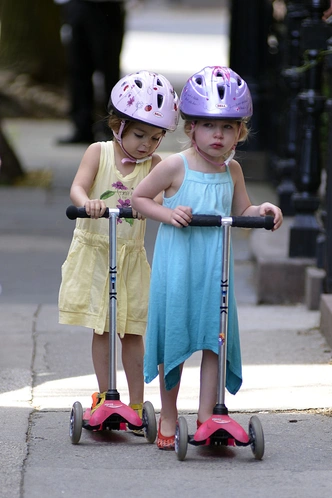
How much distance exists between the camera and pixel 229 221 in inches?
167

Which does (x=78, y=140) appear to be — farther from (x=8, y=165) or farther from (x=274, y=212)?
(x=274, y=212)

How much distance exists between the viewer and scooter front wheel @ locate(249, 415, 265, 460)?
431cm

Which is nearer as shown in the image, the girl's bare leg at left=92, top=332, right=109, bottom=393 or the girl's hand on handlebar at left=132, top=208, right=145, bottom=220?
the girl's hand on handlebar at left=132, top=208, right=145, bottom=220

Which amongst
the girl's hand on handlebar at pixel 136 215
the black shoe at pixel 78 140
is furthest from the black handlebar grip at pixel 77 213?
the black shoe at pixel 78 140

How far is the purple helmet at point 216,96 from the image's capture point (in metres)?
4.31

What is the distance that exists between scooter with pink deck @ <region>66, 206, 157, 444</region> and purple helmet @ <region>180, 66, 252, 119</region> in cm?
51

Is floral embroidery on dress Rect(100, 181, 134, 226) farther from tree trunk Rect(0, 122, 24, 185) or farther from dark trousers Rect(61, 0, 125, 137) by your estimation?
dark trousers Rect(61, 0, 125, 137)

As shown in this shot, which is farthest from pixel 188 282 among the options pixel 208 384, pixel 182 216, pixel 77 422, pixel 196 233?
pixel 77 422

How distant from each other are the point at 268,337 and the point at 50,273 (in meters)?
2.66

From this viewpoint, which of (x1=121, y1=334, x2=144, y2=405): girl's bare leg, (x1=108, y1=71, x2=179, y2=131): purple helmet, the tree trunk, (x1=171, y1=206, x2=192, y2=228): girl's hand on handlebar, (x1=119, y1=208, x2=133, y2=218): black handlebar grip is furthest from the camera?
the tree trunk

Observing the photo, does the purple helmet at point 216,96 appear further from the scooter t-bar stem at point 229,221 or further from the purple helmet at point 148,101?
the scooter t-bar stem at point 229,221

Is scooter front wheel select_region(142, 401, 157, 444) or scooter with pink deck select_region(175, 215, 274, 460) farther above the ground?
scooter with pink deck select_region(175, 215, 274, 460)

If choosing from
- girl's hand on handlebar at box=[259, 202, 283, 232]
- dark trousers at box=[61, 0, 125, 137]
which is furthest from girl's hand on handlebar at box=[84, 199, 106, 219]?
dark trousers at box=[61, 0, 125, 137]

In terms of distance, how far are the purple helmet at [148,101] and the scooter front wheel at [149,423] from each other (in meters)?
1.18
